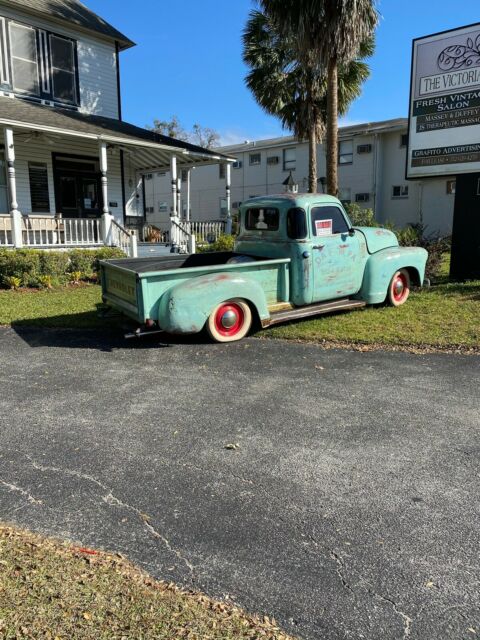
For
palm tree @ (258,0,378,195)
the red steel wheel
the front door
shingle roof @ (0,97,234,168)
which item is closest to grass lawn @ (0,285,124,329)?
the red steel wheel

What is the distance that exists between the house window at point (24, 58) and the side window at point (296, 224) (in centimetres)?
1270

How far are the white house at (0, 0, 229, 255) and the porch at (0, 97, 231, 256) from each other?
3 cm

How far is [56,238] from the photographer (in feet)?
50.7

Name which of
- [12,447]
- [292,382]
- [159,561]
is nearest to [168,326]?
[292,382]

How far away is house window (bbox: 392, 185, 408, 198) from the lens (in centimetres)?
2891

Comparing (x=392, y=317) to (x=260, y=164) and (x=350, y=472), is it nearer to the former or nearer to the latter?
(x=350, y=472)

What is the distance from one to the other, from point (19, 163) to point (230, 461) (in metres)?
Result: 15.4

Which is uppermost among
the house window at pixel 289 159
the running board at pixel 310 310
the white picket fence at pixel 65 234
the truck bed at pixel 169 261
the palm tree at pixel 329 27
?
the palm tree at pixel 329 27

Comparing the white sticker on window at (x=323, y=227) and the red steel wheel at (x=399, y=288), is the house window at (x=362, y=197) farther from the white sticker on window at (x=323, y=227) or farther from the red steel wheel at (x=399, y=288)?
the white sticker on window at (x=323, y=227)

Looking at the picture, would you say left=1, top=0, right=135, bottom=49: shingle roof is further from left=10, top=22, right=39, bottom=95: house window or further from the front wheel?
the front wheel

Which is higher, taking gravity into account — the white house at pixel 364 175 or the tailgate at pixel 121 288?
the white house at pixel 364 175

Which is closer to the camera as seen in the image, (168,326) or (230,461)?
(230,461)

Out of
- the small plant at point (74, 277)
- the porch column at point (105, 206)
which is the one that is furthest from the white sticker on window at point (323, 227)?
the porch column at point (105, 206)

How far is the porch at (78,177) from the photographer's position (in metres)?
14.5
